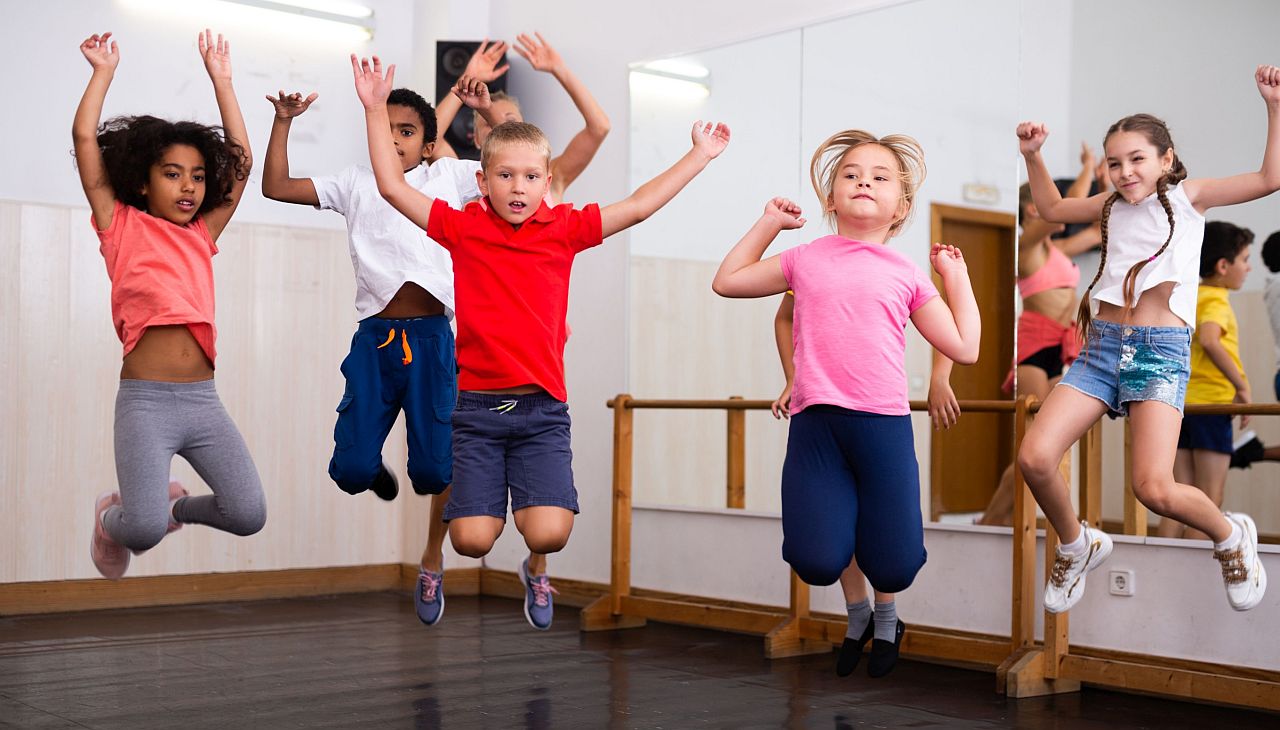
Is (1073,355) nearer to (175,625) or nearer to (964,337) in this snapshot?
(964,337)

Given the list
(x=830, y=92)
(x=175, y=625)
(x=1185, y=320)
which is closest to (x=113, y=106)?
(x=175, y=625)

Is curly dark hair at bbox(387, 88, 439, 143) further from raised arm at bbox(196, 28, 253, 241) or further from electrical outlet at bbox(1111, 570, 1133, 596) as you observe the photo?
electrical outlet at bbox(1111, 570, 1133, 596)

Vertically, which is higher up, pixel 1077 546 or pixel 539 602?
pixel 1077 546

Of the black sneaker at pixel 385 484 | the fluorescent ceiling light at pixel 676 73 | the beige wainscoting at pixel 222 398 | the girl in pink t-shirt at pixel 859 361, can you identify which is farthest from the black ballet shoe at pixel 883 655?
the beige wainscoting at pixel 222 398

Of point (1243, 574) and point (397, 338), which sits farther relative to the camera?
point (397, 338)

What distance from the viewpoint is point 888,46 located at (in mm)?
4996

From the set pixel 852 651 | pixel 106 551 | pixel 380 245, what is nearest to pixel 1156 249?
pixel 852 651

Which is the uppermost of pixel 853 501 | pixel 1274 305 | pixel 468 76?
pixel 468 76

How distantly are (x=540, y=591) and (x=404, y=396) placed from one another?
70 cm

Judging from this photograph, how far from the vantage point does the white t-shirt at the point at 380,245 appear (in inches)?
147

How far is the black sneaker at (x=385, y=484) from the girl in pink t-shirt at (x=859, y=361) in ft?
4.06

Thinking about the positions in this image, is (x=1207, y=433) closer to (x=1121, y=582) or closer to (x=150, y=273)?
(x=1121, y=582)

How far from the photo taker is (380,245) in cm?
378

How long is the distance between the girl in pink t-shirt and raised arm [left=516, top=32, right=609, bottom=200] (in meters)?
0.69
